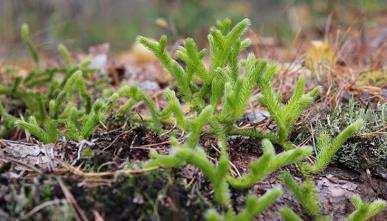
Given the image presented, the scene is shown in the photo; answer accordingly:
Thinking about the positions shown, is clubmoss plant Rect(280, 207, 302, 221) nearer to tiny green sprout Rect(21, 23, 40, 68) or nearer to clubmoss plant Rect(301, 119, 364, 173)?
clubmoss plant Rect(301, 119, 364, 173)

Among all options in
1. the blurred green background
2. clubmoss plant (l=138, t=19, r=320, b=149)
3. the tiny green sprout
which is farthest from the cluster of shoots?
the blurred green background

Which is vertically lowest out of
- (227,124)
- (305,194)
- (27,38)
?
(305,194)

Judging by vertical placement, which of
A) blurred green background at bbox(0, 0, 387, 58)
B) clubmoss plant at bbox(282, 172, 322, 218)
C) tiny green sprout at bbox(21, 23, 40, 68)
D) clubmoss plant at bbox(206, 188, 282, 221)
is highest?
tiny green sprout at bbox(21, 23, 40, 68)

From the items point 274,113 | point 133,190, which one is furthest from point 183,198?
point 274,113

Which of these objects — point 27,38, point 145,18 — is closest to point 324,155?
point 27,38

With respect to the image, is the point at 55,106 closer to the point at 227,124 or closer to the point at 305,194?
the point at 227,124

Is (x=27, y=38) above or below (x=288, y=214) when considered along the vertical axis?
above

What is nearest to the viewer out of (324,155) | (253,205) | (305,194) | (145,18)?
(253,205)

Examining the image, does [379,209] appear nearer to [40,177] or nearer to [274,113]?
[274,113]

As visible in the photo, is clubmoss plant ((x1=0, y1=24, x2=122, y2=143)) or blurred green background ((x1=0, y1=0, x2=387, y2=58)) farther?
blurred green background ((x1=0, y1=0, x2=387, y2=58))
